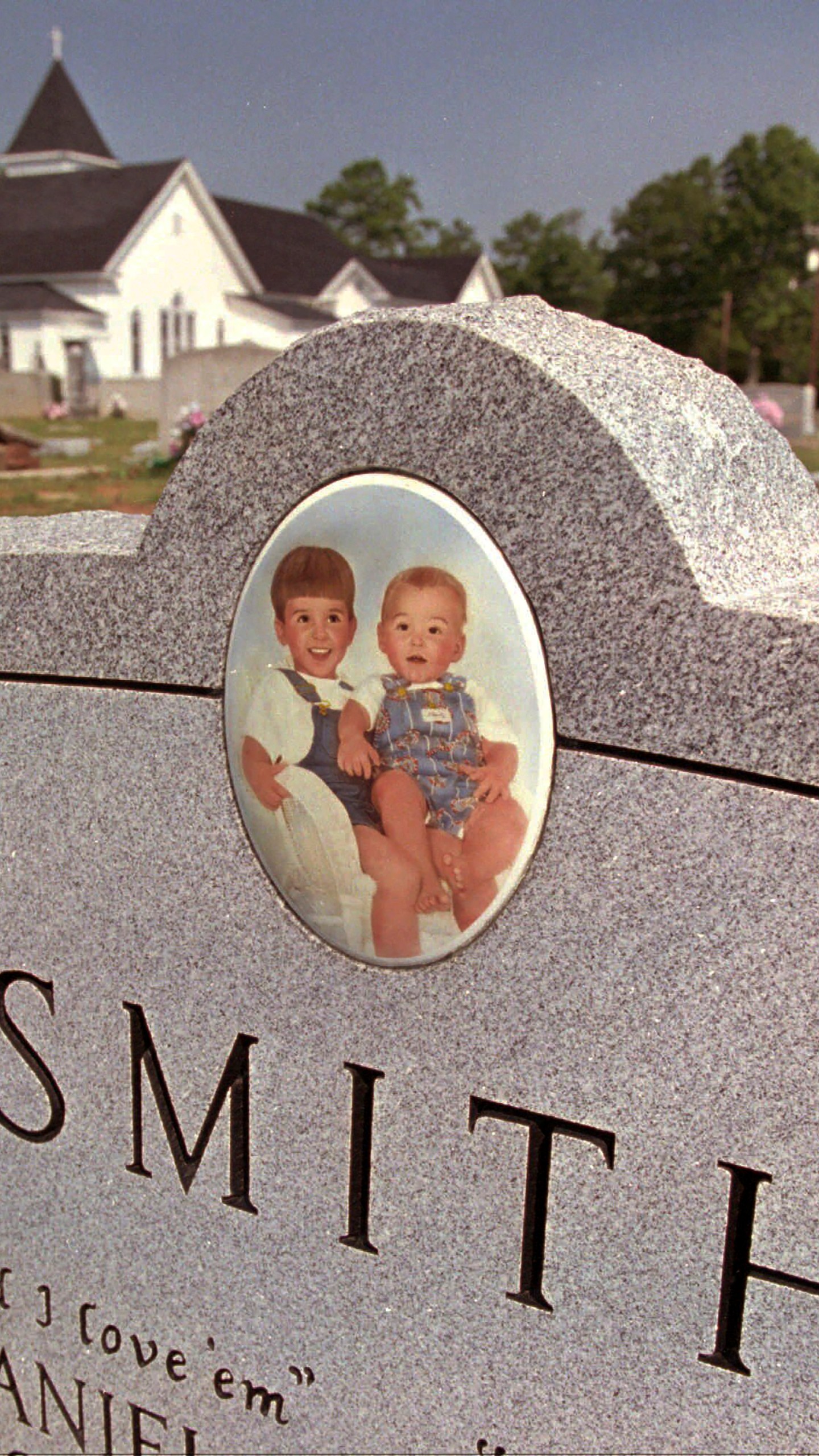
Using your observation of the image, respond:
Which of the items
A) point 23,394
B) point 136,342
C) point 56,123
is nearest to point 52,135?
point 56,123

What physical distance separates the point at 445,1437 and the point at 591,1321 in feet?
1.26

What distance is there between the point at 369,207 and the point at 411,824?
4729cm

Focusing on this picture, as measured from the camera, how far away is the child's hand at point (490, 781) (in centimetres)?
181

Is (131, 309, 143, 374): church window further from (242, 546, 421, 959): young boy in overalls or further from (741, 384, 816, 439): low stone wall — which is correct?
(242, 546, 421, 959): young boy in overalls

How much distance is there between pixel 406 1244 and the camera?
207cm

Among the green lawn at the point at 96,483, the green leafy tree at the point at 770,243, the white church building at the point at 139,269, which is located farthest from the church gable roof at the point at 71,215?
the green leafy tree at the point at 770,243

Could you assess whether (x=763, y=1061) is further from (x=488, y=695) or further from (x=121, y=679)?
(x=121, y=679)

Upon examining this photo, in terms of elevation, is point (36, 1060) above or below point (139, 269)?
below

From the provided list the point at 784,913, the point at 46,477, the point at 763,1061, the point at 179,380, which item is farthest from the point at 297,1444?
the point at 179,380

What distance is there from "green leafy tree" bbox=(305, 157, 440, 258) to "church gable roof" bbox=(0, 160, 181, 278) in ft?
52.9

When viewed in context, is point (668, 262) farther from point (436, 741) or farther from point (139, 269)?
point (436, 741)

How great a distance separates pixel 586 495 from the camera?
1.71 m

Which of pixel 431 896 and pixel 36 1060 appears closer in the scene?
pixel 431 896

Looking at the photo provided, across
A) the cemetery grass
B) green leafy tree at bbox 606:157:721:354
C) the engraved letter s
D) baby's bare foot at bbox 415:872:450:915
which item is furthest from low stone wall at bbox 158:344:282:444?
green leafy tree at bbox 606:157:721:354
